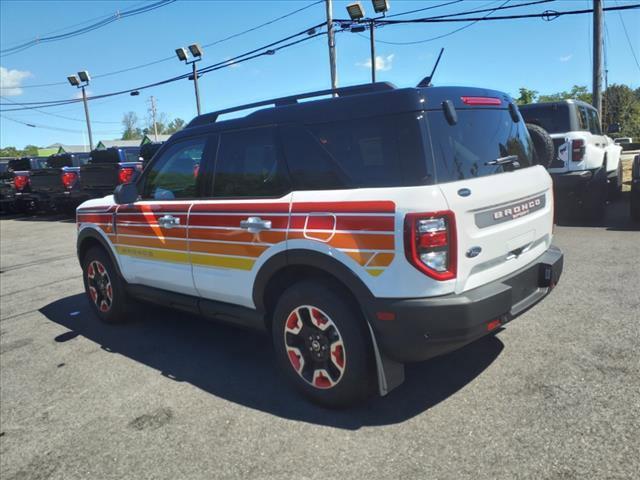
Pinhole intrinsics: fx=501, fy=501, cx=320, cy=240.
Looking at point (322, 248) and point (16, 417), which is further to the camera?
point (16, 417)

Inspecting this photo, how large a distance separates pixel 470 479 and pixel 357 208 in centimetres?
151

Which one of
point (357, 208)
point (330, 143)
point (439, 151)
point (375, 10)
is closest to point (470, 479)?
point (357, 208)

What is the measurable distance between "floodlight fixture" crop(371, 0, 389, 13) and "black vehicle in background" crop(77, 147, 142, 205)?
897 centimetres

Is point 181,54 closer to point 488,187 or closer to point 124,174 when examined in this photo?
point 124,174

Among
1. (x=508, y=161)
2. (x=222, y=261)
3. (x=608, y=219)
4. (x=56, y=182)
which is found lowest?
(x=608, y=219)

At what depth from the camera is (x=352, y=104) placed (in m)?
3.08

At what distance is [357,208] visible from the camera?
2.88 m

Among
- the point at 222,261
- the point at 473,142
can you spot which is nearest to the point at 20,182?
the point at 222,261

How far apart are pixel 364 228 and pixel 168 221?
2.04 meters

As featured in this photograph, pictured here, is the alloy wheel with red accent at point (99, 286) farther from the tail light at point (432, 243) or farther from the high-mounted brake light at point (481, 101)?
the high-mounted brake light at point (481, 101)

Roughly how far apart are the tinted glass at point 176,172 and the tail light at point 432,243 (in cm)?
214

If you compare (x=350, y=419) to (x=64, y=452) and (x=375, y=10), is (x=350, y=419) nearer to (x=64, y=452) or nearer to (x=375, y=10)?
(x=64, y=452)

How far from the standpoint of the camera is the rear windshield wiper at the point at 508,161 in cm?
324

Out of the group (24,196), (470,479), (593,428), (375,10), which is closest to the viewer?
(470,479)
